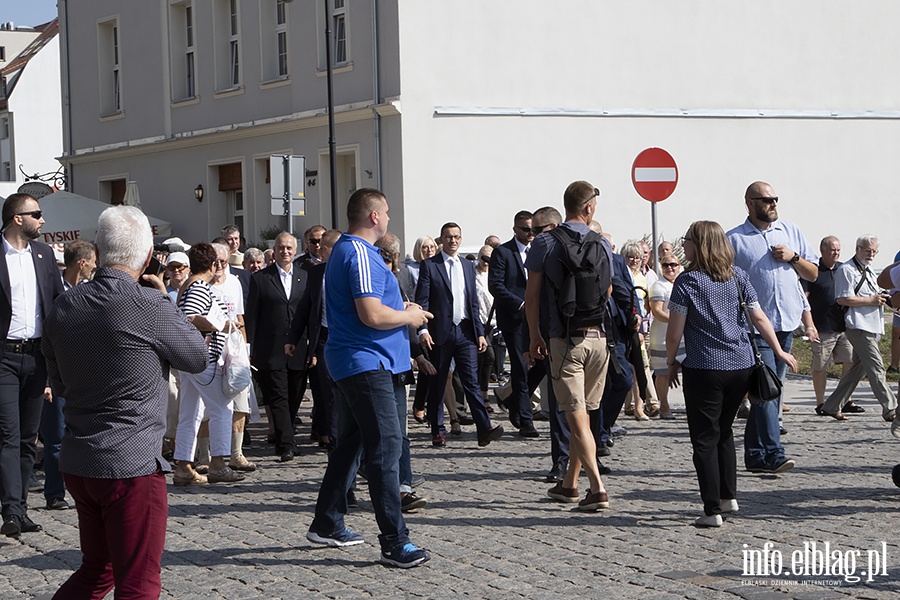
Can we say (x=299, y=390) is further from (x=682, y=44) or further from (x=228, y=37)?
(x=228, y=37)

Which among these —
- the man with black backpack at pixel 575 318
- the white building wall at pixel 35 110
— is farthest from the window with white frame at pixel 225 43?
the white building wall at pixel 35 110

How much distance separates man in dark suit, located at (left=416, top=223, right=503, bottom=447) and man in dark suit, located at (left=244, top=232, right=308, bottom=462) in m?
1.16

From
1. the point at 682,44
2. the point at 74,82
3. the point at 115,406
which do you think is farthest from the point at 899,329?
the point at 74,82

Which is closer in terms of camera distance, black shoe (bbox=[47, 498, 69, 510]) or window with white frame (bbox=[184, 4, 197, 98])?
black shoe (bbox=[47, 498, 69, 510])

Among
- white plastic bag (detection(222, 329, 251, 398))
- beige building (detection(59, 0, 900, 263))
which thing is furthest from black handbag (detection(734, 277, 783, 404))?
beige building (detection(59, 0, 900, 263))

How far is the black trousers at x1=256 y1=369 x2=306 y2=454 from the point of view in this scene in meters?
11.5

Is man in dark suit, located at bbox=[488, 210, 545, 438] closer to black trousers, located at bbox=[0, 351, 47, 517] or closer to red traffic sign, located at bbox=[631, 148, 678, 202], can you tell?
red traffic sign, located at bbox=[631, 148, 678, 202]

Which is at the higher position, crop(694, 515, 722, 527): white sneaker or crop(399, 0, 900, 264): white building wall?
crop(399, 0, 900, 264): white building wall

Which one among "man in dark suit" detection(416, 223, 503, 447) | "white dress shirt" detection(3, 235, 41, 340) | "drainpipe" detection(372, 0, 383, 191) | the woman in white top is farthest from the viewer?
"drainpipe" detection(372, 0, 383, 191)

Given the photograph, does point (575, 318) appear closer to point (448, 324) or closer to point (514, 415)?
point (448, 324)

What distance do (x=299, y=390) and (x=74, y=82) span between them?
81.3 feet

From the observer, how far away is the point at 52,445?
9.45 m

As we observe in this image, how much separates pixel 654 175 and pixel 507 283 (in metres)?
4.63

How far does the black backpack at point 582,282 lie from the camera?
860cm
